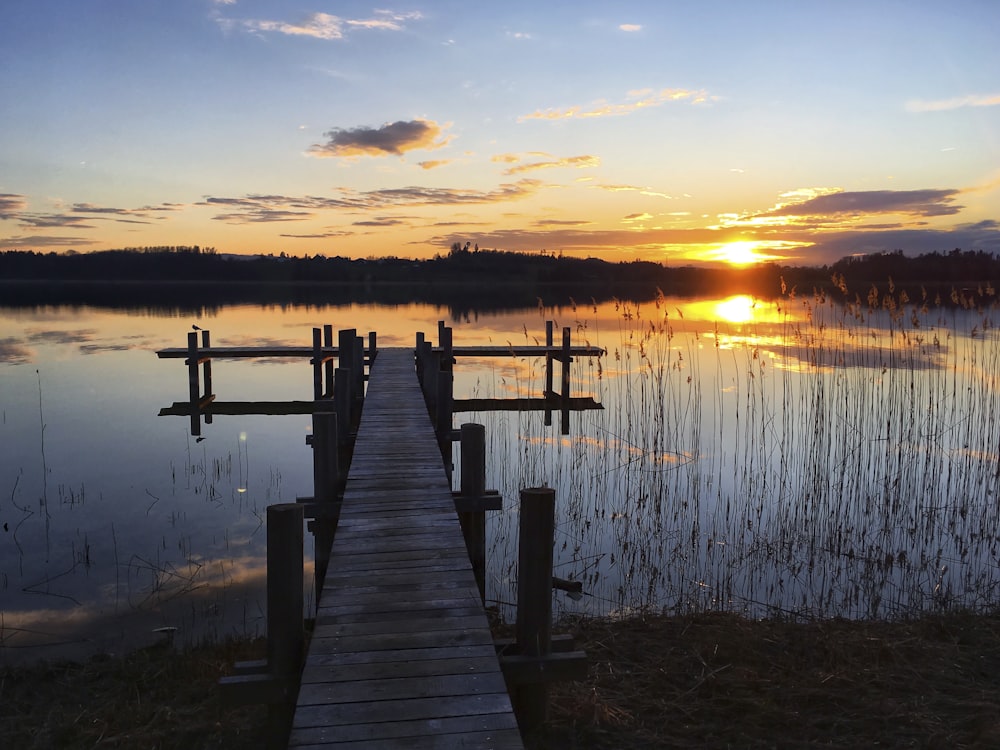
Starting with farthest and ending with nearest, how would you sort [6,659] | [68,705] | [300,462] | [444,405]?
[300,462] < [444,405] < [6,659] < [68,705]

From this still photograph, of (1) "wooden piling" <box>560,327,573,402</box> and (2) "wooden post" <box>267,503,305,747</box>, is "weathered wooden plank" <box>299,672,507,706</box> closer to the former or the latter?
(2) "wooden post" <box>267,503,305,747</box>

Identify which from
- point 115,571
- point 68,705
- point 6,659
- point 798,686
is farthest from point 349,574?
point 115,571

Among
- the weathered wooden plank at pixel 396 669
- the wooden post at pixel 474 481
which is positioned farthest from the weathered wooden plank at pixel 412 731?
the wooden post at pixel 474 481

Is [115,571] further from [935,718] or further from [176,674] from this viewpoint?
[935,718]

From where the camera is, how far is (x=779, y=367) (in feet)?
69.1

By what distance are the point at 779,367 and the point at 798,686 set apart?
684 inches

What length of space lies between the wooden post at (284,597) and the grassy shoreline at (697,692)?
3.54ft

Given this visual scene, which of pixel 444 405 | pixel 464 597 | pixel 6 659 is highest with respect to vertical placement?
pixel 444 405

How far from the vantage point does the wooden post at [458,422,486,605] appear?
596cm

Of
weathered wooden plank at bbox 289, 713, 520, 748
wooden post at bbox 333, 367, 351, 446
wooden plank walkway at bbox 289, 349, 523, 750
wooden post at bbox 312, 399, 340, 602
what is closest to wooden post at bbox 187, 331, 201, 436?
wooden post at bbox 333, 367, 351, 446

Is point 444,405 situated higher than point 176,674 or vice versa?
point 444,405

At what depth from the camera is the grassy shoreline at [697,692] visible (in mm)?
4438

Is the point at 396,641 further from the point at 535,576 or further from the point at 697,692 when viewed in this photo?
the point at 697,692

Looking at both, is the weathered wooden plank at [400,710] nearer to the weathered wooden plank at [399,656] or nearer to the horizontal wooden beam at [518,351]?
the weathered wooden plank at [399,656]
